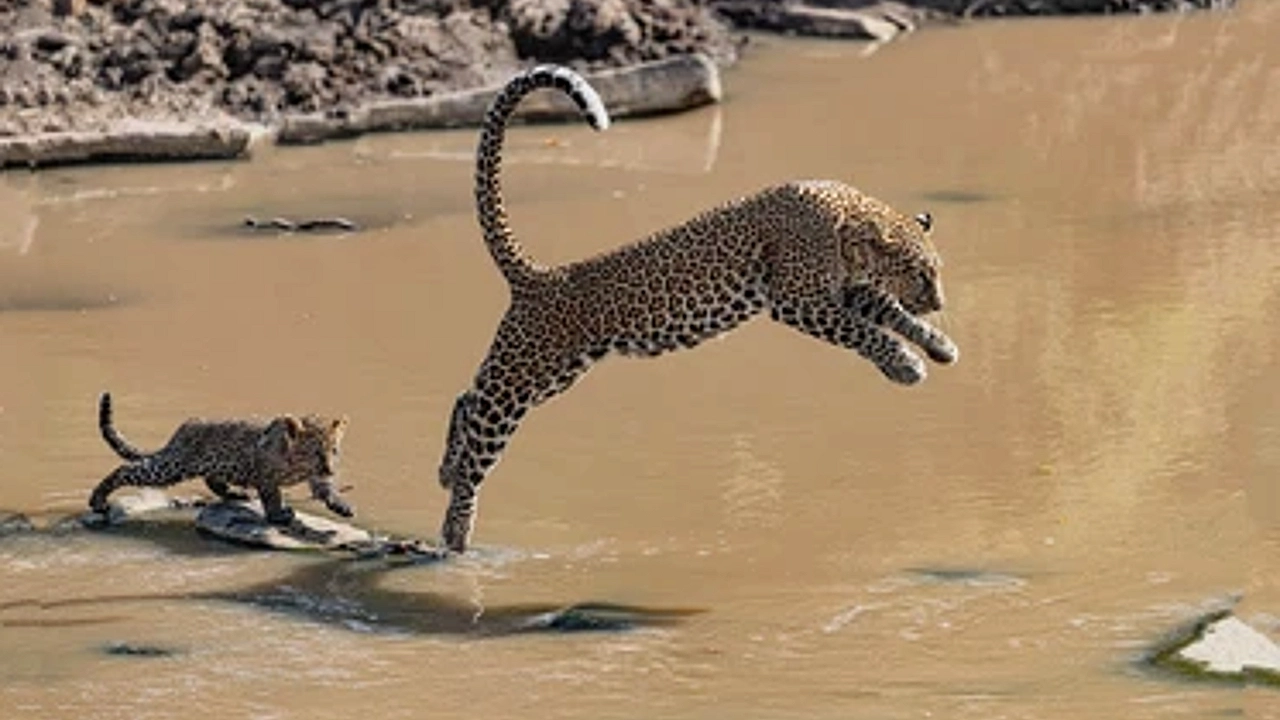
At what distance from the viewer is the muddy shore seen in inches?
723

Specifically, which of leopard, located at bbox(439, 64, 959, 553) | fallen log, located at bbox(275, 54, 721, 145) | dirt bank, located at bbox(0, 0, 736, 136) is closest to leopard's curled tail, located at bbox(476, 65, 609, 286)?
leopard, located at bbox(439, 64, 959, 553)

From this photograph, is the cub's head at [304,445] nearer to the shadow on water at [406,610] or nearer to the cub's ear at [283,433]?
the cub's ear at [283,433]

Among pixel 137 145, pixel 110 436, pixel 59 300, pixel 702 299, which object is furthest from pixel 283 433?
pixel 137 145

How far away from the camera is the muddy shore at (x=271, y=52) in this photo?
60.2 feet

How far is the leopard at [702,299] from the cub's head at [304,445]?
424mm

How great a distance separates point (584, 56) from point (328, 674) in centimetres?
1054

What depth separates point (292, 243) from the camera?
1570 centimetres

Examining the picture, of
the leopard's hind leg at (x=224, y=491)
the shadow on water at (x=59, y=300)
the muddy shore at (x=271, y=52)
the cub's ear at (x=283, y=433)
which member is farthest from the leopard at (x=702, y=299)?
the muddy shore at (x=271, y=52)

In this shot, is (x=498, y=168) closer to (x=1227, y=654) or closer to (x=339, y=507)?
(x=339, y=507)

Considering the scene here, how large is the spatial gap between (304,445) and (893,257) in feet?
6.57

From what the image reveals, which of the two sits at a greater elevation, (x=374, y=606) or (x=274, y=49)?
(x=274, y=49)

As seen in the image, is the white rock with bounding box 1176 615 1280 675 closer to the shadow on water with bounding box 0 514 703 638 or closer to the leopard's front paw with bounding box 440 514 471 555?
the shadow on water with bounding box 0 514 703 638

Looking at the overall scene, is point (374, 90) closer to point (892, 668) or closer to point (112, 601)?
point (112, 601)

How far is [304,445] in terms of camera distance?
10.5 metres
